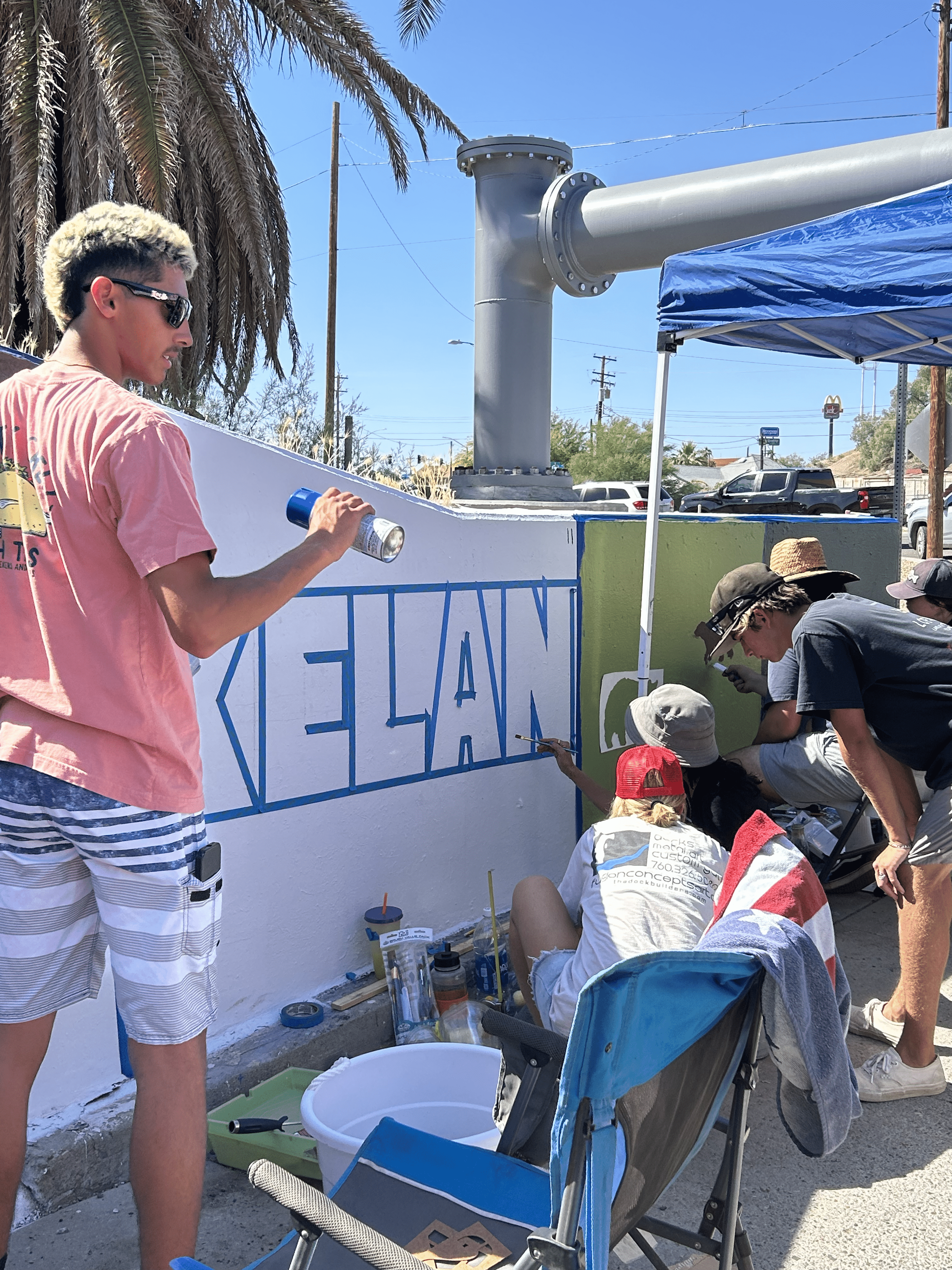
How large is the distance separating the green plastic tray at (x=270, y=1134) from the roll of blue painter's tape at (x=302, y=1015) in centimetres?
23

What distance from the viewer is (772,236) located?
468 cm

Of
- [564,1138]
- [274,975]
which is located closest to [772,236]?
[274,975]

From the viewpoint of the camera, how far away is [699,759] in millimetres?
3941

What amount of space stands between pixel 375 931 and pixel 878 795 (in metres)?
1.72

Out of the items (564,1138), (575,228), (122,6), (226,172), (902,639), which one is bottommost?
(564,1138)

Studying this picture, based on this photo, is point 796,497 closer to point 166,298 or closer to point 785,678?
point 785,678

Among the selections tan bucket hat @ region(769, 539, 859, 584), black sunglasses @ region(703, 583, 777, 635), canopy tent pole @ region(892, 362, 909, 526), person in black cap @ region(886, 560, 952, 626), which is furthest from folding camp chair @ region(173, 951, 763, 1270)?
canopy tent pole @ region(892, 362, 909, 526)


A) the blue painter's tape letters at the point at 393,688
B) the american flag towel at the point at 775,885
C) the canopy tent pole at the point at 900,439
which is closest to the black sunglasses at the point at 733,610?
the blue painter's tape letters at the point at 393,688

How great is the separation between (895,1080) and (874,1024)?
0.33 meters

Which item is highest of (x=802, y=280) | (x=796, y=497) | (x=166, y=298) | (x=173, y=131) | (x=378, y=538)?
(x=173, y=131)

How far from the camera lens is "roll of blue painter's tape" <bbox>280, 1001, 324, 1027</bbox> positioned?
11.3ft

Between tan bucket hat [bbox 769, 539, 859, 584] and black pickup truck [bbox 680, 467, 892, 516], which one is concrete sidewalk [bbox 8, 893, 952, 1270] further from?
black pickup truck [bbox 680, 467, 892, 516]

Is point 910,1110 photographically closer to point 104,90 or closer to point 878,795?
point 878,795

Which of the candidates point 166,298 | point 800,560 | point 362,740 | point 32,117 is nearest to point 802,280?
point 800,560
